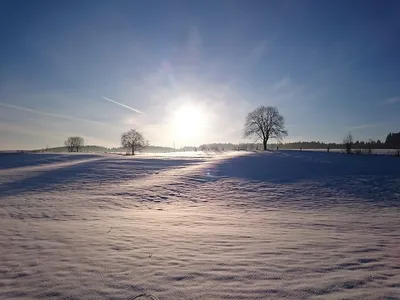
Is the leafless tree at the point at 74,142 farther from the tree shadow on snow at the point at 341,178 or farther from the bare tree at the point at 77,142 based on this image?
the tree shadow on snow at the point at 341,178

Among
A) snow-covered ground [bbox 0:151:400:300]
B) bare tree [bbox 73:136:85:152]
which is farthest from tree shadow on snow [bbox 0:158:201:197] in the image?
bare tree [bbox 73:136:85:152]

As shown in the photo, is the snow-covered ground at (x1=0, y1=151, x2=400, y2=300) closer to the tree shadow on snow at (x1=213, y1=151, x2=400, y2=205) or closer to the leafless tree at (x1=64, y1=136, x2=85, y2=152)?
the tree shadow on snow at (x1=213, y1=151, x2=400, y2=205)

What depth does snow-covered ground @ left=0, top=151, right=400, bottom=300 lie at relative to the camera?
15.4 feet

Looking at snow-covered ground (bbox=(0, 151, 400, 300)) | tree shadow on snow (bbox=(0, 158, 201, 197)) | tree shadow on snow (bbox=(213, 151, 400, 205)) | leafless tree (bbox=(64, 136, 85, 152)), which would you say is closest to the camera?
snow-covered ground (bbox=(0, 151, 400, 300))

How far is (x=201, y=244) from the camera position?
23.8 ft

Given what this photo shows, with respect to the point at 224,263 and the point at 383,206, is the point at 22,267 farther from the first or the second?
the point at 383,206

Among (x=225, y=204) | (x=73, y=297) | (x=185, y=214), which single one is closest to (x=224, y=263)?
(x=73, y=297)

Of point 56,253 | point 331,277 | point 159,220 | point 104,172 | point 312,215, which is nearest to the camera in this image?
point 331,277

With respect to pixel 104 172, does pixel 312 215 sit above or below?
below

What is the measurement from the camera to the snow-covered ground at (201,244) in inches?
184

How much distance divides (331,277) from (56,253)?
23.1ft

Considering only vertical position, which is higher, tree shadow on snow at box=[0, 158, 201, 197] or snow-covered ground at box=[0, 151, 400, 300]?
tree shadow on snow at box=[0, 158, 201, 197]

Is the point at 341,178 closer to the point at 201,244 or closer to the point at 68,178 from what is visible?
the point at 201,244

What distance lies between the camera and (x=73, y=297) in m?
4.41
